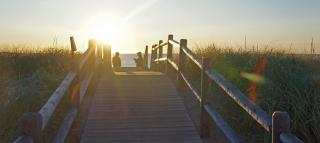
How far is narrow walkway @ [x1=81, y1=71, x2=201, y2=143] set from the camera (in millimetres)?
6875

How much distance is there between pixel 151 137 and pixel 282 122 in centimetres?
349

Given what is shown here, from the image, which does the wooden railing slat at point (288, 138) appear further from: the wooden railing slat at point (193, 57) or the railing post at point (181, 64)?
the railing post at point (181, 64)

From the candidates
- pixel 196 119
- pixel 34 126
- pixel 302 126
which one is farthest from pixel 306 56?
pixel 34 126

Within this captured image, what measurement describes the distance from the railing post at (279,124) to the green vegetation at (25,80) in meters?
4.31

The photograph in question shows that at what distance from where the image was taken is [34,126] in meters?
3.50

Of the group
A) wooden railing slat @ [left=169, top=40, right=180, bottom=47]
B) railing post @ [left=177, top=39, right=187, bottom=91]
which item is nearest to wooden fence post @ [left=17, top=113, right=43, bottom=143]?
railing post @ [left=177, top=39, right=187, bottom=91]

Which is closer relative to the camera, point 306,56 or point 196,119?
point 196,119

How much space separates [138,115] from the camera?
7832 mm

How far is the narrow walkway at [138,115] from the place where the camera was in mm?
6875

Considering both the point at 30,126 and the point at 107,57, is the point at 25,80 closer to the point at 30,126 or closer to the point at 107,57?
the point at 107,57

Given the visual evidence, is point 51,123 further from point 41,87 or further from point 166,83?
point 166,83

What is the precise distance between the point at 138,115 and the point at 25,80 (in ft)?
12.8

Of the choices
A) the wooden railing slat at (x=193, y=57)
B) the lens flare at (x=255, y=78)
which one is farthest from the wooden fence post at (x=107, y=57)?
the lens flare at (x=255, y=78)

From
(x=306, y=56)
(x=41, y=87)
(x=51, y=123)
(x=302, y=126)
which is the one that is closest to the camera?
(x=302, y=126)
